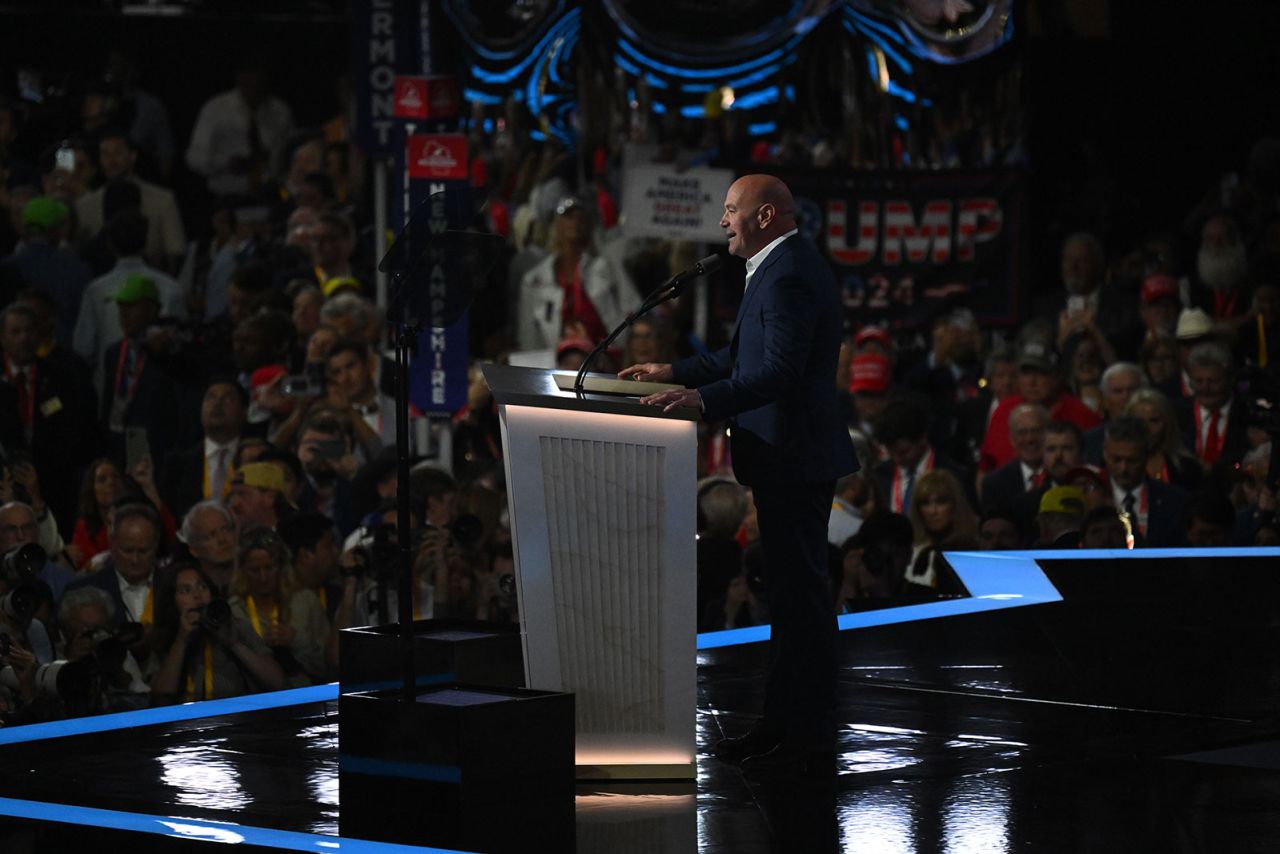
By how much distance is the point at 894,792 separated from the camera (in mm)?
5012

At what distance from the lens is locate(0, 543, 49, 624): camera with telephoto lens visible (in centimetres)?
636

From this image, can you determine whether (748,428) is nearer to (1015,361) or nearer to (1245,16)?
(1015,361)

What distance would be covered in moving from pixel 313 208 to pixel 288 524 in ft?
16.1

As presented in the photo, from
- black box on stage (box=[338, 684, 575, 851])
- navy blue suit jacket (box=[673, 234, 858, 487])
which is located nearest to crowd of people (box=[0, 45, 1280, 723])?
navy blue suit jacket (box=[673, 234, 858, 487])

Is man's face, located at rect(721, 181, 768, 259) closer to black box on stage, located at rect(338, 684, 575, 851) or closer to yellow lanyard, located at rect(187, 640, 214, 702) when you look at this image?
black box on stage, located at rect(338, 684, 575, 851)

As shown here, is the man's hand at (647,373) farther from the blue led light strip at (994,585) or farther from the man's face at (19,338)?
the man's face at (19,338)

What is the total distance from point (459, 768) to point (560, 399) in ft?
3.05

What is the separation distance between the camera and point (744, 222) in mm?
5277

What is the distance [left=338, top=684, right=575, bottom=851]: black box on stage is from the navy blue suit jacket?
2.79ft

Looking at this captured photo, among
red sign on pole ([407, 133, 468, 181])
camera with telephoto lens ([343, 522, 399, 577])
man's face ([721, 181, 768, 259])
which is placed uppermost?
red sign on pole ([407, 133, 468, 181])

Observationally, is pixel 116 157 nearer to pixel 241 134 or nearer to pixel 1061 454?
pixel 241 134

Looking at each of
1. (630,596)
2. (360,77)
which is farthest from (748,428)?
(360,77)

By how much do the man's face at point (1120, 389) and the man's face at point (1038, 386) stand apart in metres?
0.27

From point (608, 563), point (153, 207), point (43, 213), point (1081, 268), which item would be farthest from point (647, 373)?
point (153, 207)
